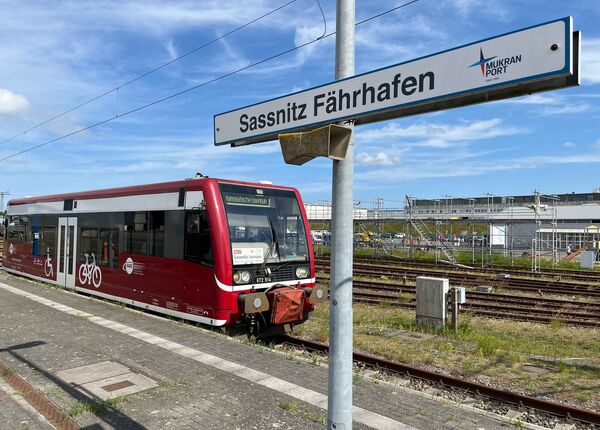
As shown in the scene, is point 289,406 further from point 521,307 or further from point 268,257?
point 521,307

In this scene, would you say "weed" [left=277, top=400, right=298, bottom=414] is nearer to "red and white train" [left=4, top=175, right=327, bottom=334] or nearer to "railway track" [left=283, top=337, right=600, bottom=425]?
"railway track" [left=283, top=337, right=600, bottom=425]

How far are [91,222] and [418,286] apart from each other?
27.5ft

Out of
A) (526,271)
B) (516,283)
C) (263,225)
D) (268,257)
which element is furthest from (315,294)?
(526,271)

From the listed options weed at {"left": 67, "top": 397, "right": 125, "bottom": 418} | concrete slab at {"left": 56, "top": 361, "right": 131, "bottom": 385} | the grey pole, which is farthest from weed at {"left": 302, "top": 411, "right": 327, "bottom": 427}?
concrete slab at {"left": 56, "top": 361, "right": 131, "bottom": 385}

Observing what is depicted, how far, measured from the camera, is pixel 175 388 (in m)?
5.58

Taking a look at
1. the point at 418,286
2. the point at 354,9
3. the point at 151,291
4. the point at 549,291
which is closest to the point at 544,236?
the point at 549,291

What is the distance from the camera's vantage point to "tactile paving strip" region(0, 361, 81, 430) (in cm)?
461

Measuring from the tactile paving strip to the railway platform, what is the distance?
0.01 m

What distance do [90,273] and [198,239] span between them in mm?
5413

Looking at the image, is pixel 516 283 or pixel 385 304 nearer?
pixel 385 304

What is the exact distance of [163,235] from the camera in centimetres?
980

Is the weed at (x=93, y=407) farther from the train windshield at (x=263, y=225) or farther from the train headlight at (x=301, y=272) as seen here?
the train headlight at (x=301, y=272)

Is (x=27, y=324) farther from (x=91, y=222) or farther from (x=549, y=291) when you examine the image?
(x=549, y=291)

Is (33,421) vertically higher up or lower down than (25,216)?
lower down
